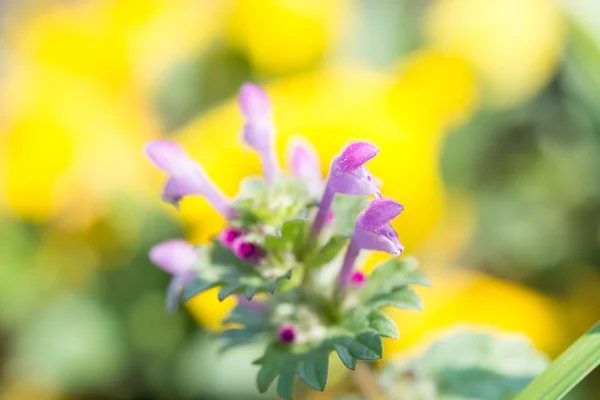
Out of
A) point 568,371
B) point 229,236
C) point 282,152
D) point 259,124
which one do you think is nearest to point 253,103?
point 259,124

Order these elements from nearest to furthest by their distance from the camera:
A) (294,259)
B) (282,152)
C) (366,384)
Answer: (294,259) < (366,384) < (282,152)

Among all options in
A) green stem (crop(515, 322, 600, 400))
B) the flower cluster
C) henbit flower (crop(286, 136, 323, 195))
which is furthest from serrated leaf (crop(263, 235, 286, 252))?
green stem (crop(515, 322, 600, 400))

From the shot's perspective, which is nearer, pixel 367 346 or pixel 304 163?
pixel 367 346

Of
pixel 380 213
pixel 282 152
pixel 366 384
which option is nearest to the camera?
pixel 380 213

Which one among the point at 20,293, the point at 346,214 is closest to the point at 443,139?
the point at 20,293

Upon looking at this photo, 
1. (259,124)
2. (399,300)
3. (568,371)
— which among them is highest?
(259,124)

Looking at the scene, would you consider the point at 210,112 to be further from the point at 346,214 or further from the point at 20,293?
the point at 346,214

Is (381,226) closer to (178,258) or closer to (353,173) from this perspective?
(353,173)

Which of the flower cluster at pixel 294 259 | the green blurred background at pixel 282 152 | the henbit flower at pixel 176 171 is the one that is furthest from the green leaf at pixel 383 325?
the green blurred background at pixel 282 152
